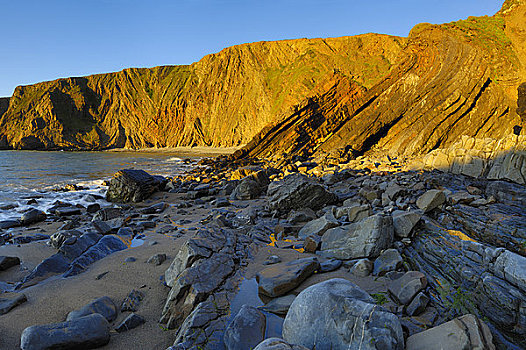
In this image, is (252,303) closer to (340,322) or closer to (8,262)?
(340,322)

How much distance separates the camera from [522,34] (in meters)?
11.9

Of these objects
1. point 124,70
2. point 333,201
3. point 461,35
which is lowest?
point 333,201

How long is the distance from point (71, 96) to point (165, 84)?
103ft

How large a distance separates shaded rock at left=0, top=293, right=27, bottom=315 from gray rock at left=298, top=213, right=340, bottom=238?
409 cm

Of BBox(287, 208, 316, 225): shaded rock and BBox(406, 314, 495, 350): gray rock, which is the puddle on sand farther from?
BBox(287, 208, 316, 225): shaded rock

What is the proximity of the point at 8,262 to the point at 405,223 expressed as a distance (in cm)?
637

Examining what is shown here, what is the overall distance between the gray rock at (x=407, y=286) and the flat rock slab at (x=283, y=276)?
0.94 m

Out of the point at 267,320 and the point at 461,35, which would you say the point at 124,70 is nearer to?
the point at 461,35

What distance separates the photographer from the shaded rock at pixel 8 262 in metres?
4.17

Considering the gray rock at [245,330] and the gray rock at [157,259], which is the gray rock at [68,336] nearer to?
the gray rock at [245,330]

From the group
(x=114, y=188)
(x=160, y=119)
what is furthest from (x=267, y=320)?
(x=160, y=119)

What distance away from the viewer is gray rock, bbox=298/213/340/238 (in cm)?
461

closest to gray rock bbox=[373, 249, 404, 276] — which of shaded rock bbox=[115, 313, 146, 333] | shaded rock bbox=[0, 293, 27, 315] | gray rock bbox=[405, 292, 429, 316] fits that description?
gray rock bbox=[405, 292, 429, 316]

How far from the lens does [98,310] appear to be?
2.83 m
